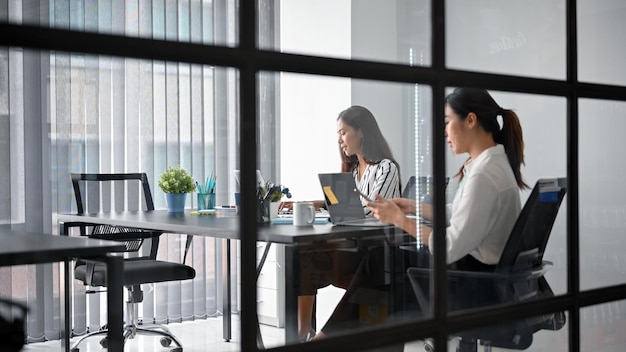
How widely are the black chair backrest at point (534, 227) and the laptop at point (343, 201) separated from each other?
332mm

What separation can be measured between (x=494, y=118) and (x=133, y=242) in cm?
218

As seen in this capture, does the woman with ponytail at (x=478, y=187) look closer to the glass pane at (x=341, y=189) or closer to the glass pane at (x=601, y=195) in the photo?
the glass pane at (x=341, y=189)

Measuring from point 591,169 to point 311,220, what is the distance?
749mm

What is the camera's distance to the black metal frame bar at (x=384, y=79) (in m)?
0.96

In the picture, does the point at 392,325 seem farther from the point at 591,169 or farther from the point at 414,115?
the point at 591,169

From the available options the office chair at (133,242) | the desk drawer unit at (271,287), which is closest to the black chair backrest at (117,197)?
the office chair at (133,242)

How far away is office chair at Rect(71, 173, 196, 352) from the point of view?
313 cm

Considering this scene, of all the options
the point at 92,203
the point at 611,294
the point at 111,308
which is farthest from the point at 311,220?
the point at 92,203

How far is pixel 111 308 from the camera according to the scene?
1544 mm

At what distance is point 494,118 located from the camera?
146 centimetres

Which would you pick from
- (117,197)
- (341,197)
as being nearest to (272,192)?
(341,197)

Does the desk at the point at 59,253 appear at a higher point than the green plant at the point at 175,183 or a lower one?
lower

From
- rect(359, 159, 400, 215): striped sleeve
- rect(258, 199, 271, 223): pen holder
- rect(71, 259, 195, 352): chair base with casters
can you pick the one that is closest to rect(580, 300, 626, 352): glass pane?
rect(359, 159, 400, 215): striped sleeve

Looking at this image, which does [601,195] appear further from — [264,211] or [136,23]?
[136,23]
